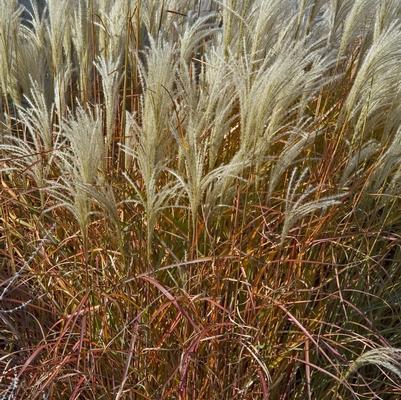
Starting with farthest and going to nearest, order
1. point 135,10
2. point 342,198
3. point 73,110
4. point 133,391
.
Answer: point 73,110 → point 135,10 → point 342,198 → point 133,391

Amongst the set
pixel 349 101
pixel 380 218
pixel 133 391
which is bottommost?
pixel 133 391

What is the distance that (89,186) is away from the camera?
1.88 meters

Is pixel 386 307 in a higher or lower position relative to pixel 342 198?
lower

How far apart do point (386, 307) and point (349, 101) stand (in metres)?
0.60

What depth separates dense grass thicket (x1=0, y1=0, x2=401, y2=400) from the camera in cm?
200

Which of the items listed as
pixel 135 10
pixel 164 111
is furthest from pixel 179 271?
pixel 135 10

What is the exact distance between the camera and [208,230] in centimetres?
225

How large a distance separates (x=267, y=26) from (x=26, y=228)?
2.93 ft

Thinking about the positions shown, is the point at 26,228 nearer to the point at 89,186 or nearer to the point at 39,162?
the point at 39,162

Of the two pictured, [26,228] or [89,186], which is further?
[26,228]

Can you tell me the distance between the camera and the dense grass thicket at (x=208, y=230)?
6.56 feet

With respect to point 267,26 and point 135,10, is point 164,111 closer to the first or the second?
point 267,26

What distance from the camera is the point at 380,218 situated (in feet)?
8.17

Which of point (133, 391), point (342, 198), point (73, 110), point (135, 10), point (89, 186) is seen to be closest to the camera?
point (89, 186)
